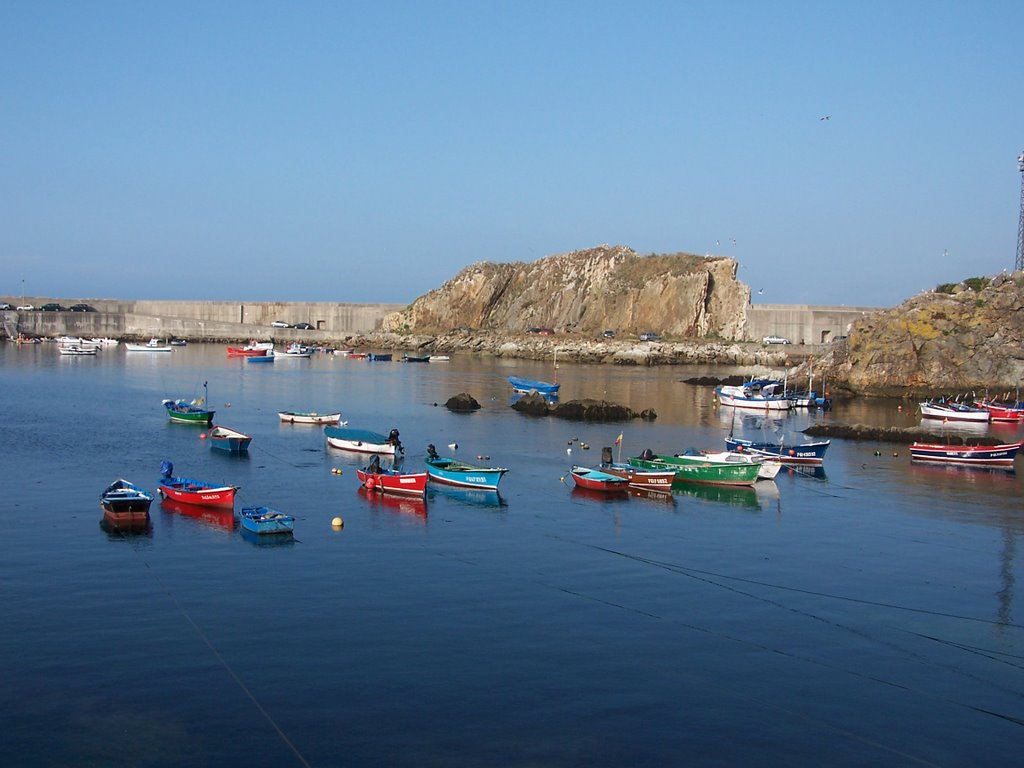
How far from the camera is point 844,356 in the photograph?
75.7 m

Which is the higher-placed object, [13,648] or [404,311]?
[404,311]

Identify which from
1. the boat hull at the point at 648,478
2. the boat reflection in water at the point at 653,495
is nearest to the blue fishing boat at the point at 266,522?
the boat reflection in water at the point at 653,495

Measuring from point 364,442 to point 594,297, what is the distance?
9492cm

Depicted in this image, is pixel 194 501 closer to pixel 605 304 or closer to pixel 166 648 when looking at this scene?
pixel 166 648

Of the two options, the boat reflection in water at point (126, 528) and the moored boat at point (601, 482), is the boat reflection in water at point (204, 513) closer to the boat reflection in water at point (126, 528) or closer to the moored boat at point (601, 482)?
the boat reflection in water at point (126, 528)

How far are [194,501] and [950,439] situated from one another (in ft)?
105

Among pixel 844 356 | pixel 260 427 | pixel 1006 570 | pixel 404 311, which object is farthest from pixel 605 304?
pixel 1006 570

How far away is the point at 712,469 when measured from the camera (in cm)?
3475

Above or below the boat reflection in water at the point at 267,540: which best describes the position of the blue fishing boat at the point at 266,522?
above

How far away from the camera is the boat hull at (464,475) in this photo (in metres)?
31.8

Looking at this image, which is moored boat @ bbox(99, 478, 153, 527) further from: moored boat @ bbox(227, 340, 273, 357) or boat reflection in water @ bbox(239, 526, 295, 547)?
moored boat @ bbox(227, 340, 273, 357)

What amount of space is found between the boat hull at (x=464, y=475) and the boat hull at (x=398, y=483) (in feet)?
4.98

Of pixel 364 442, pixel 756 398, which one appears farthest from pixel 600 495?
pixel 756 398

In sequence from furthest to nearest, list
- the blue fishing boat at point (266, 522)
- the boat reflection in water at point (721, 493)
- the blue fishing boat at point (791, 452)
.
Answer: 1. the blue fishing boat at point (791, 452)
2. the boat reflection in water at point (721, 493)
3. the blue fishing boat at point (266, 522)
